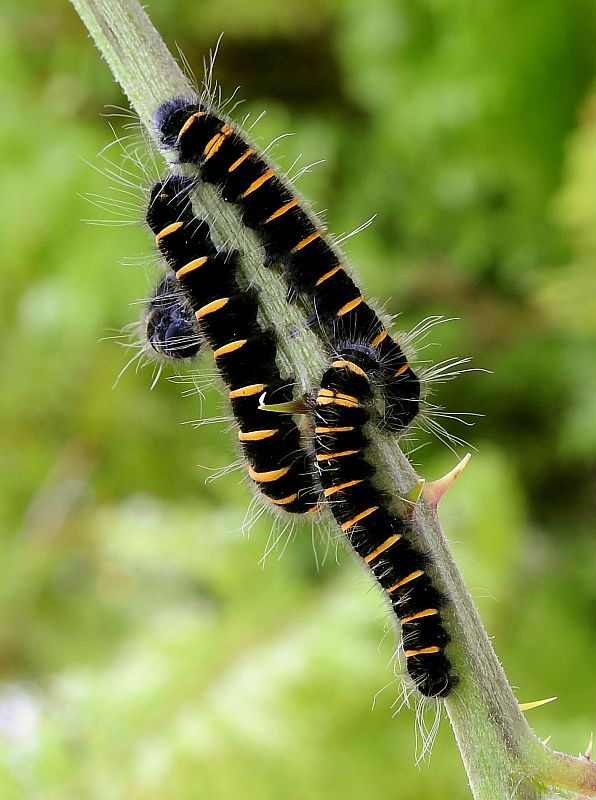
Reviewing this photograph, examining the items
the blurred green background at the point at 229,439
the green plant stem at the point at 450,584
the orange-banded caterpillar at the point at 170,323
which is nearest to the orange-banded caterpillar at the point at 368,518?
the green plant stem at the point at 450,584

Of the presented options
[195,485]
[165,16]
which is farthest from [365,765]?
[165,16]

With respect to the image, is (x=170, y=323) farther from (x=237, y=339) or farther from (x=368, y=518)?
(x=368, y=518)

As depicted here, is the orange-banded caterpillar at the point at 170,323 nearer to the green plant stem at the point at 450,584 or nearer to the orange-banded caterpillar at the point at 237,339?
the orange-banded caterpillar at the point at 237,339

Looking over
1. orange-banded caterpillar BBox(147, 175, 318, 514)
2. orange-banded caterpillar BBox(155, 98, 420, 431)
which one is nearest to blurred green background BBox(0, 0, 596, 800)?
orange-banded caterpillar BBox(147, 175, 318, 514)

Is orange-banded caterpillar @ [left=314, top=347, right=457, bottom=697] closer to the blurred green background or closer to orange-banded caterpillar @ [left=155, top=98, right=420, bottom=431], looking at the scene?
orange-banded caterpillar @ [left=155, top=98, right=420, bottom=431]

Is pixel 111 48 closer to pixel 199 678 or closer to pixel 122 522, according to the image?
pixel 199 678

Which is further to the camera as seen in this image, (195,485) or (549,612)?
(195,485)
